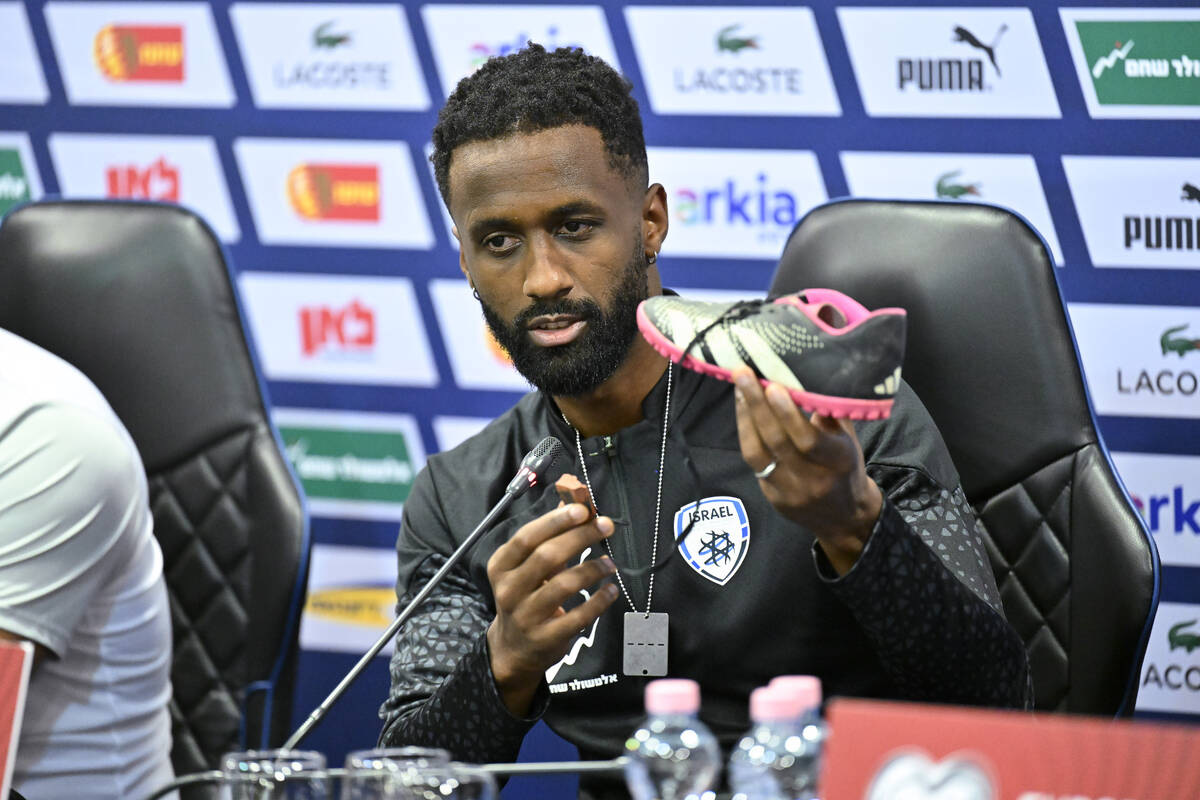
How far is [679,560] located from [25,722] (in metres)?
0.82

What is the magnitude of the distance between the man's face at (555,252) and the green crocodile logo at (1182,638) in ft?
4.36

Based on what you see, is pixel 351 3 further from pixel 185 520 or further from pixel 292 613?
pixel 292 613

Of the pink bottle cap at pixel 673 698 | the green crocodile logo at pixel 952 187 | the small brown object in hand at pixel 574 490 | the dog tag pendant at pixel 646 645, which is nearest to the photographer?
the pink bottle cap at pixel 673 698

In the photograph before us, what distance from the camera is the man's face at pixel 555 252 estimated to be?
165 cm

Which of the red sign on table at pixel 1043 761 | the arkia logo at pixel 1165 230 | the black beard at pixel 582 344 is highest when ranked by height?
the arkia logo at pixel 1165 230

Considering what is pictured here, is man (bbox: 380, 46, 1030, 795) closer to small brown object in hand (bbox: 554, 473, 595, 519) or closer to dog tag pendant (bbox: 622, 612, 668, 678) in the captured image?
dog tag pendant (bbox: 622, 612, 668, 678)

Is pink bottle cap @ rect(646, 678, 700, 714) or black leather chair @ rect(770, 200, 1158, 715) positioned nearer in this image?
pink bottle cap @ rect(646, 678, 700, 714)

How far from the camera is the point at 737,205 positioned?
2.66 metres

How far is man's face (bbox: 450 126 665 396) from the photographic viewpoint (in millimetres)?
1650

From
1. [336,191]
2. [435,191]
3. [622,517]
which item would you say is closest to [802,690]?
[622,517]

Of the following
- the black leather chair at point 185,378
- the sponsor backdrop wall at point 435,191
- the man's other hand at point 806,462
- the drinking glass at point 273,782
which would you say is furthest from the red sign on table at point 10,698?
the sponsor backdrop wall at point 435,191

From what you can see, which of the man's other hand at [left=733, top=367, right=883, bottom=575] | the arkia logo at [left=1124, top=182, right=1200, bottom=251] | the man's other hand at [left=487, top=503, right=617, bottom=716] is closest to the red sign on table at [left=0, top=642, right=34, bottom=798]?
the man's other hand at [left=487, top=503, right=617, bottom=716]

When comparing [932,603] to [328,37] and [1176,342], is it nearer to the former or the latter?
[1176,342]

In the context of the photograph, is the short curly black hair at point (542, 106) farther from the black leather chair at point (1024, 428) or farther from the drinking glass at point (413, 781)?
the drinking glass at point (413, 781)
